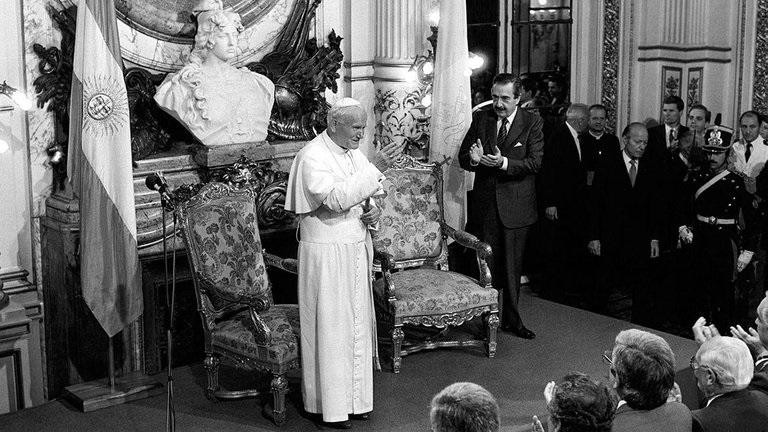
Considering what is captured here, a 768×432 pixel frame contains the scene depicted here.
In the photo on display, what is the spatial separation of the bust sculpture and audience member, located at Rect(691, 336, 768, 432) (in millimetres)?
3272

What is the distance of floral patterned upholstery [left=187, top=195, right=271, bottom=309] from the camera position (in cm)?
562

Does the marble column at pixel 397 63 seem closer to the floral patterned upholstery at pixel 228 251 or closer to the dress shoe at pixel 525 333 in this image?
the dress shoe at pixel 525 333

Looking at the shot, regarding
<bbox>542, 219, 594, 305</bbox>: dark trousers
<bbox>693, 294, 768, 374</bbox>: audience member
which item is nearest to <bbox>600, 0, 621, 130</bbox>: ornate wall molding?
<bbox>542, 219, 594, 305</bbox>: dark trousers

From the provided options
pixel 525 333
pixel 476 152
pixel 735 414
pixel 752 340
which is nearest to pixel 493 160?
pixel 476 152

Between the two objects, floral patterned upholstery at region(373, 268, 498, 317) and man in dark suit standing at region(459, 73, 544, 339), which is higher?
man in dark suit standing at region(459, 73, 544, 339)

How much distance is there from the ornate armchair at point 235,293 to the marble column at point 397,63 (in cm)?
181

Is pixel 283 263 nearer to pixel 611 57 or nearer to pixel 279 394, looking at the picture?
pixel 279 394

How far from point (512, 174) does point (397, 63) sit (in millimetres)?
1269

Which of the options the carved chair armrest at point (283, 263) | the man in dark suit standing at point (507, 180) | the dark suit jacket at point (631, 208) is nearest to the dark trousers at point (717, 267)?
the dark suit jacket at point (631, 208)

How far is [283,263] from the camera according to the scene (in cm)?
594

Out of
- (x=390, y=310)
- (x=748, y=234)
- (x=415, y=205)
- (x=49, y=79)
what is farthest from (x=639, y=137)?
(x=49, y=79)

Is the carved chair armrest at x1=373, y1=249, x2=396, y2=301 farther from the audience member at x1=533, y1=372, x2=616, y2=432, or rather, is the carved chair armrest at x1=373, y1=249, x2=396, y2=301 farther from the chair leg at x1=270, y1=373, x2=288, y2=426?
the audience member at x1=533, y1=372, x2=616, y2=432

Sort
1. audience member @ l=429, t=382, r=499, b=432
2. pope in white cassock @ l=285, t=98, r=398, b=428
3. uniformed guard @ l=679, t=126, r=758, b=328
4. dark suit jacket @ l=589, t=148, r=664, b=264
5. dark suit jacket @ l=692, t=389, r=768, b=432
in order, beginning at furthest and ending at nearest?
1. dark suit jacket @ l=589, t=148, r=664, b=264
2. uniformed guard @ l=679, t=126, r=758, b=328
3. pope in white cassock @ l=285, t=98, r=398, b=428
4. dark suit jacket @ l=692, t=389, r=768, b=432
5. audience member @ l=429, t=382, r=499, b=432

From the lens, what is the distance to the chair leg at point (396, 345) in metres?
6.12
